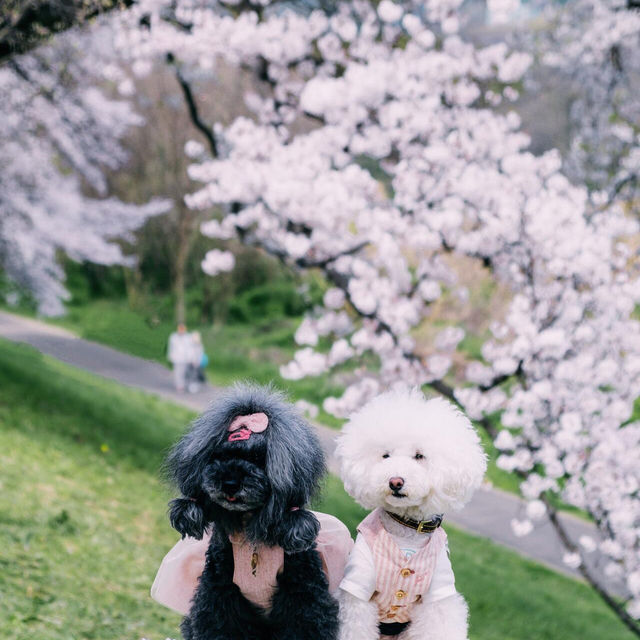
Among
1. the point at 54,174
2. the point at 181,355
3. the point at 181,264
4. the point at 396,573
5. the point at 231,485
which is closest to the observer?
the point at 231,485

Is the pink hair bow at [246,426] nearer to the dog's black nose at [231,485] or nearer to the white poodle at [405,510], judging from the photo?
the dog's black nose at [231,485]

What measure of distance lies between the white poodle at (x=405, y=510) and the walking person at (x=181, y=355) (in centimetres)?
1146

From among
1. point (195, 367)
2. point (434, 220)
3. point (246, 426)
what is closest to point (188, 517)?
point (246, 426)

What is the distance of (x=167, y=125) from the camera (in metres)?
16.0

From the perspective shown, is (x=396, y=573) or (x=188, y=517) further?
(x=396, y=573)

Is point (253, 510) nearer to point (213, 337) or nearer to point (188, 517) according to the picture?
point (188, 517)

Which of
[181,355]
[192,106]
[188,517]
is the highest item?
[192,106]

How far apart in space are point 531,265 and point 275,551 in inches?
141

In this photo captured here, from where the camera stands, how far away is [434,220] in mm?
5055

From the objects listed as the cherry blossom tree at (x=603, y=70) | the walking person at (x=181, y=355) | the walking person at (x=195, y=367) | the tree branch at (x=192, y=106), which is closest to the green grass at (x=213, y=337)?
the walking person at (x=195, y=367)

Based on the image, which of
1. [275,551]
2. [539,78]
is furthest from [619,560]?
[539,78]

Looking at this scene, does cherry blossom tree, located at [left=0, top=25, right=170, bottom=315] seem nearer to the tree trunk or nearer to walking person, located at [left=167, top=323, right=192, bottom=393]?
the tree trunk

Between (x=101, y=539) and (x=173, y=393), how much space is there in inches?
329

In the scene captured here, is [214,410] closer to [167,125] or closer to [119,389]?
[119,389]
